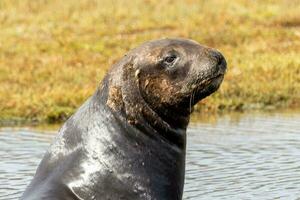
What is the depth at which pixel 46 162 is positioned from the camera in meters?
7.52

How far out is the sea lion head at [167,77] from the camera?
764 centimetres

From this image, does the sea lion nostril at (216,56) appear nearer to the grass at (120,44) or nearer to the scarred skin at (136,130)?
the scarred skin at (136,130)

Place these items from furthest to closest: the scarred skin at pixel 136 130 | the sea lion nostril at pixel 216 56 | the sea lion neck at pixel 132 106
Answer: the sea lion nostril at pixel 216 56, the sea lion neck at pixel 132 106, the scarred skin at pixel 136 130

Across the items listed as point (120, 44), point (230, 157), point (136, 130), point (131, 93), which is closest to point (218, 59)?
point (131, 93)

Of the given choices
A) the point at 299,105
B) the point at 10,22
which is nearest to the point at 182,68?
the point at 299,105

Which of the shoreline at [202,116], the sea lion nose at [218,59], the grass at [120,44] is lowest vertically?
the grass at [120,44]

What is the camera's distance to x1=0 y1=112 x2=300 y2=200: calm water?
11.0 metres

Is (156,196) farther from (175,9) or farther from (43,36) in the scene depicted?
(175,9)

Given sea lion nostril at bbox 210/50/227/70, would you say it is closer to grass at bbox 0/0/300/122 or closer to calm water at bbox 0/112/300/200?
calm water at bbox 0/112/300/200

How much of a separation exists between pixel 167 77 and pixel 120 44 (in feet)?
63.5

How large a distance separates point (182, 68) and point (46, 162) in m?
1.22

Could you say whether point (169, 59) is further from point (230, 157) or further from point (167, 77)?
point (230, 157)

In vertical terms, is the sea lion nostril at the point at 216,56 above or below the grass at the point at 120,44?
above

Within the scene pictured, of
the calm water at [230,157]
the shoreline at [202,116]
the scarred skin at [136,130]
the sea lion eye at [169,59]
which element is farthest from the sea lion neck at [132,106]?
the shoreline at [202,116]
